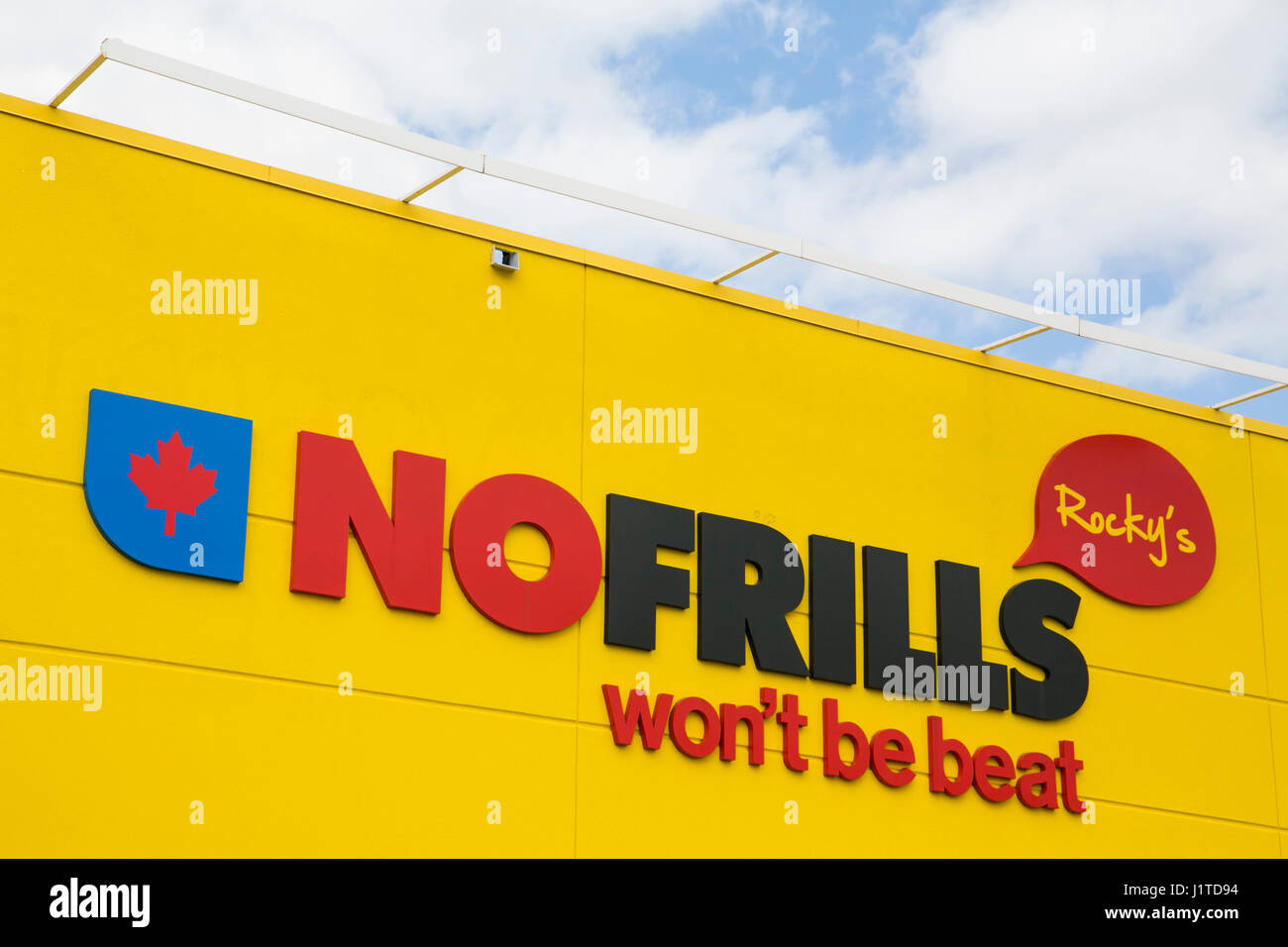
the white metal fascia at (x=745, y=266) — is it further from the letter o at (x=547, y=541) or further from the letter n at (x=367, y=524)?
the letter n at (x=367, y=524)

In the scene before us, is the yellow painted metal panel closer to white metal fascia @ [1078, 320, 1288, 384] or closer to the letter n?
the letter n

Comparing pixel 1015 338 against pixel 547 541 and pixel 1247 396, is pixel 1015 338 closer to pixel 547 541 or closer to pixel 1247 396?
pixel 1247 396

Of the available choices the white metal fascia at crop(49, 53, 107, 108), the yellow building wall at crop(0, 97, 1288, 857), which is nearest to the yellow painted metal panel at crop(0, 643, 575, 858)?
the yellow building wall at crop(0, 97, 1288, 857)

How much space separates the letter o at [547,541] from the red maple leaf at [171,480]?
1.65 metres

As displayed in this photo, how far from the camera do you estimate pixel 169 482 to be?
9031mm

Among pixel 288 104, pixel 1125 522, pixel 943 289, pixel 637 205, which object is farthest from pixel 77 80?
pixel 1125 522

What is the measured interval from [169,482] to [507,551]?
7.42ft

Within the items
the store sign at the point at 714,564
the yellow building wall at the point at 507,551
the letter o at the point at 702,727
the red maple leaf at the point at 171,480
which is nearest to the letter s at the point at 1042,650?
the store sign at the point at 714,564

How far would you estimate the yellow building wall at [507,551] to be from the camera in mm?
8734

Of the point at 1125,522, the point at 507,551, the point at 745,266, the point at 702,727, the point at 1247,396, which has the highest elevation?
the point at 745,266

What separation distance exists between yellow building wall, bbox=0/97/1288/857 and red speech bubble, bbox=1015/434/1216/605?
0.51 ft

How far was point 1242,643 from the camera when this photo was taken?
13.2 m
